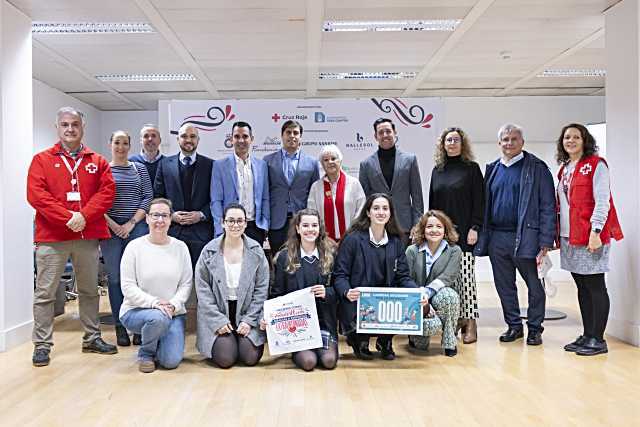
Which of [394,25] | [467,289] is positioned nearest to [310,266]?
[467,289]

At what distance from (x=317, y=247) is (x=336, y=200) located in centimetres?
63

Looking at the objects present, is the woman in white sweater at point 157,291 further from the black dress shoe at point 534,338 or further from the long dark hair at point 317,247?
the black dress shoe at point 534,338

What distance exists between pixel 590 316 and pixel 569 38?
2841 mm

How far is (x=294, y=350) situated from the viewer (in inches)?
149

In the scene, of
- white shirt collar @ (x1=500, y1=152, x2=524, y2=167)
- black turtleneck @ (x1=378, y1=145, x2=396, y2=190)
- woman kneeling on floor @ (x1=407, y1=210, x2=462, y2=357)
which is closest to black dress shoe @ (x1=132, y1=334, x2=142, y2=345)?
woman kneeling on floor @ (x1=407, y1=210, x2=462, y2=357)

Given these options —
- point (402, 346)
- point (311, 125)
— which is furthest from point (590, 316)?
point (311, 125)

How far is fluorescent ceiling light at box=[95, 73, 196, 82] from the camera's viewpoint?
740 centimetres

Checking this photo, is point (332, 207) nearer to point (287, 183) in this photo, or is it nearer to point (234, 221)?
point (287, 183)

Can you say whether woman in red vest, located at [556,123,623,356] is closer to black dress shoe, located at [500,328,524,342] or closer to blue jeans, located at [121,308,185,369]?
black dress shoe, located at [500,328,524,342]

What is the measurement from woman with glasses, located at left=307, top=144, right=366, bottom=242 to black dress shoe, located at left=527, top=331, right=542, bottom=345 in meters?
1.50

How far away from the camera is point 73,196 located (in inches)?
159

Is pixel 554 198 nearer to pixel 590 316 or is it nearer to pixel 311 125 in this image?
pixel 590 316

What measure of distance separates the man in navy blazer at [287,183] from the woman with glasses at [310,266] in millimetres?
625

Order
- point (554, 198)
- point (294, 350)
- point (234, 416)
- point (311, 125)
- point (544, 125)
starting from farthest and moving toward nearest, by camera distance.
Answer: point (544, 125) < point (311, 125) < point (554, 198) < point (294, 350) < point (234, 416)
